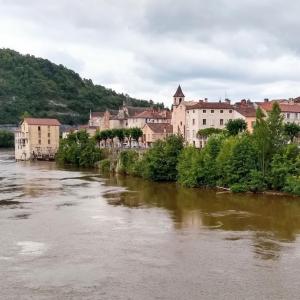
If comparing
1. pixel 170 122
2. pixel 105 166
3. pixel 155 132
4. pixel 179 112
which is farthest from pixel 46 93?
pixel 105 166

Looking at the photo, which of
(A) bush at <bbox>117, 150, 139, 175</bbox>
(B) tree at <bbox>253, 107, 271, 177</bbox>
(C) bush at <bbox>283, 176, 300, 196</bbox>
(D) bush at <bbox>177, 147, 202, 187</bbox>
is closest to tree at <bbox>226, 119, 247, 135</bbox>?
(A) bush at <bbox>117, 150, 139, 175</bbox>

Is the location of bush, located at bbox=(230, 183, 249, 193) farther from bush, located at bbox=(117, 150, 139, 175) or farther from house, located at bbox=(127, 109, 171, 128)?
house, located at bbox=(127, 109, 171, 128)

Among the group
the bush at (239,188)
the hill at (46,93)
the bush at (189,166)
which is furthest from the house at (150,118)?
the hill at (46,93)

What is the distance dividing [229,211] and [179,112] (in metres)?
44.1

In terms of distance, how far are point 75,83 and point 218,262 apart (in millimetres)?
177126

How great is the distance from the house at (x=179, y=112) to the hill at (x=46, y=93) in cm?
8051

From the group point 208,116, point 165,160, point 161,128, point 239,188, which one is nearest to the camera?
point 239,188

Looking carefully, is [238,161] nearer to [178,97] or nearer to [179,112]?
[179,112]

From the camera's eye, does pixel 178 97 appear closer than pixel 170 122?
Yes

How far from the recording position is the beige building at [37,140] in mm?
98000

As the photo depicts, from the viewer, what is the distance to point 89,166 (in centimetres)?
7681

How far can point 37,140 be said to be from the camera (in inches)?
3903

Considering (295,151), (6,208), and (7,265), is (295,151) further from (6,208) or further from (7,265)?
(7,265)

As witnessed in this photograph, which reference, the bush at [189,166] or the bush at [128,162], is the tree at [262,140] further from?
the bush at [128,162]
